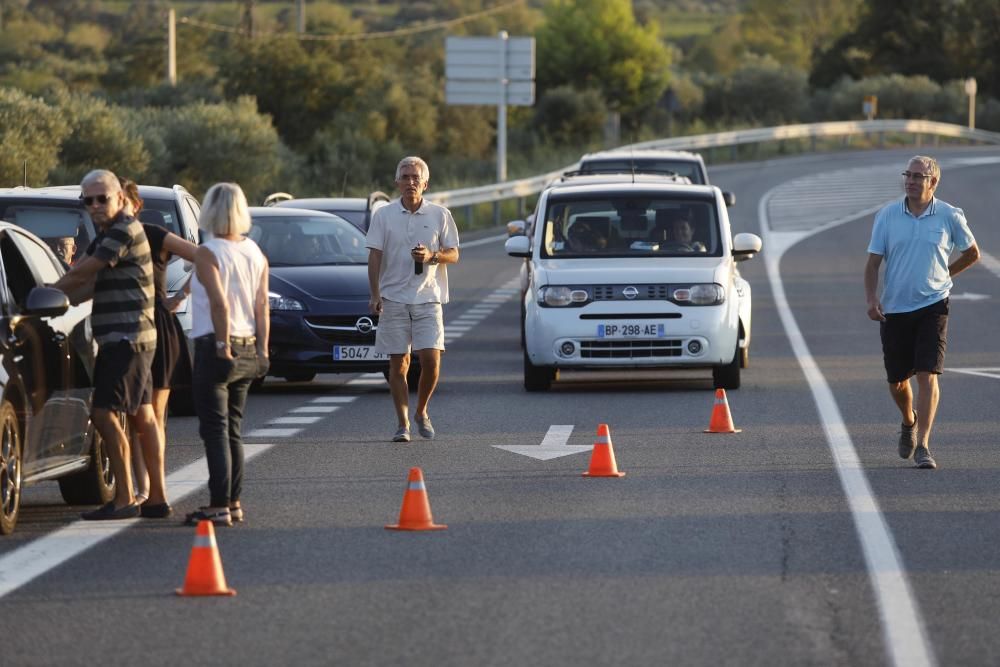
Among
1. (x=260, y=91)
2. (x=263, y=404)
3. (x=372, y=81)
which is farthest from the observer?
(x=372, y=81)

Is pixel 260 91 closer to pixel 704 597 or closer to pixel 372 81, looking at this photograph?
pixel 372 81

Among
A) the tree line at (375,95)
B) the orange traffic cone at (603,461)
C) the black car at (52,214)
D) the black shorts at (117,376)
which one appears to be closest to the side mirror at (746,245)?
the black car at (52,214)

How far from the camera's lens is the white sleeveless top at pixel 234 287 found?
10.6 metres

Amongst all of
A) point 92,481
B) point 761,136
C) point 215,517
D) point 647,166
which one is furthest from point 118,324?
point 761,136

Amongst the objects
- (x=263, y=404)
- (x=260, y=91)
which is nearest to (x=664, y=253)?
(x=263, y=404)

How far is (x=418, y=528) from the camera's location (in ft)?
33.6

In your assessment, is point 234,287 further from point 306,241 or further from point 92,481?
point 306,241

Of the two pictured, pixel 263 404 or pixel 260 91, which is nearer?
pixel 263 404

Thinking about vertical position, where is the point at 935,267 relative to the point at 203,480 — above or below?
above

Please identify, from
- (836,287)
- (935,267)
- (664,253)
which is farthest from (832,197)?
(935,267)

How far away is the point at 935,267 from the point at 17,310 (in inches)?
224

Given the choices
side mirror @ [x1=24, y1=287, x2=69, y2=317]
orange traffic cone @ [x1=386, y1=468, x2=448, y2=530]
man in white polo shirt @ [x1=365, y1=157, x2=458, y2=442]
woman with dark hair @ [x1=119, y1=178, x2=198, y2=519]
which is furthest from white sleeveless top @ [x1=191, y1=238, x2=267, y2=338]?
man in white polo shirt @ [x1=365, y1=157, x2=458, y2=442]

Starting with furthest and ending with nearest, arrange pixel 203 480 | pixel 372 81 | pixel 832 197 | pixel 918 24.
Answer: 1. pixel 918 24
2. pixel 372 81
3. pixel 832 197
4. pixel 203 480

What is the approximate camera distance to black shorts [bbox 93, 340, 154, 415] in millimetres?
10578
